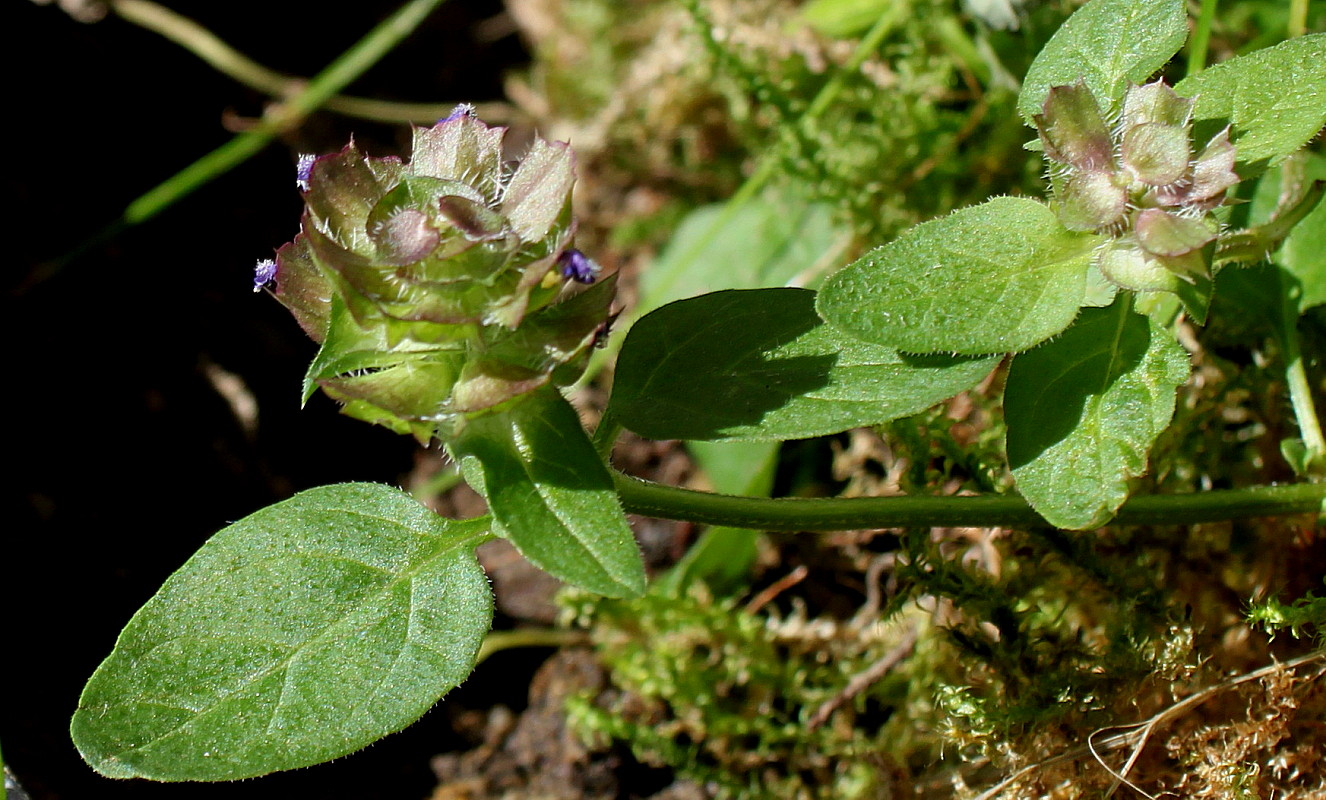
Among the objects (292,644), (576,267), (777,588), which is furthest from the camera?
(777,588)

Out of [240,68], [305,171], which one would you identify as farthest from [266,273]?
[240,68]

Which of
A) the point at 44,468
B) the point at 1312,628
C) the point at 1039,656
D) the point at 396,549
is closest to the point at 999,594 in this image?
the point at 1039,656

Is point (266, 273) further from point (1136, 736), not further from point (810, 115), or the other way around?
point (810, 115)

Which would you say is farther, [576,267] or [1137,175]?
[1137,175]

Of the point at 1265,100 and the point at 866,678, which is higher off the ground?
the point at 1265,100

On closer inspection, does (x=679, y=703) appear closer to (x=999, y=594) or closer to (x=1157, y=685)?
(x=999, y=594)

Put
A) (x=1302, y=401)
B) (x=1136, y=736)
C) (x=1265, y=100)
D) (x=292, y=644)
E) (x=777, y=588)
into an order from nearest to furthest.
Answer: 1. (x=292, y=644)
2. (x=1265, y=100)
3. (x=1136, y=736)
4. (x=1302, y=401)
5. (x=777, y=588)

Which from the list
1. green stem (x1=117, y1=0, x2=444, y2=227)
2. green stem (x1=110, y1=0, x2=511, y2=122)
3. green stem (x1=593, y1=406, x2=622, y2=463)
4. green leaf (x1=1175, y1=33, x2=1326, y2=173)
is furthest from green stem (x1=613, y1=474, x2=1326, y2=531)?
green stem (x1=110, y1=0, x2=511, y2=122)

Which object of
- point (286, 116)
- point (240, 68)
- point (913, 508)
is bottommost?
point (913, 508)
